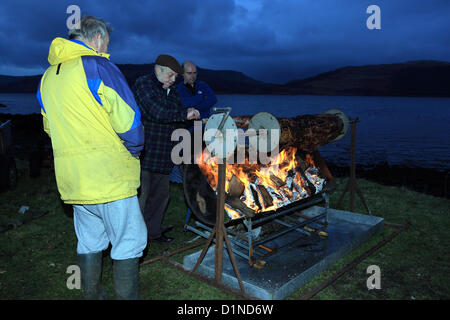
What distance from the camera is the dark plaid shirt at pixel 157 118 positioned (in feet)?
13.1

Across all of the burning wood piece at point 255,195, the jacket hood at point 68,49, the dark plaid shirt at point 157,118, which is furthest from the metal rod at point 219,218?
the jacket hood at point 68,49

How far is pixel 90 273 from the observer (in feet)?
10.3

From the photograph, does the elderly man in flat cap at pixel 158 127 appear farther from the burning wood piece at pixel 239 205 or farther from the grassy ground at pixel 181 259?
the burning wood piece at pixel 239 205

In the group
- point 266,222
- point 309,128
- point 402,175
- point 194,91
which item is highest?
point 194,91

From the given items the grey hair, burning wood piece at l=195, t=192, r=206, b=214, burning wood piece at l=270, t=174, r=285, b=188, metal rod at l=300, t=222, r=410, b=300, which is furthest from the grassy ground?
the grey hair

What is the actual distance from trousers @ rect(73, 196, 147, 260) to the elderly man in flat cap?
1.41 m

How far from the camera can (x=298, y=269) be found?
404 cm

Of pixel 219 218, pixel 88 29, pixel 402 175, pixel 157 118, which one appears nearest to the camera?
pixel 88 29

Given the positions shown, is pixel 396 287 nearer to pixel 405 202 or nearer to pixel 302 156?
pixel 302 156

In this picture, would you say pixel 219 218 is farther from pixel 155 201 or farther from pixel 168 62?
pixel 168 62

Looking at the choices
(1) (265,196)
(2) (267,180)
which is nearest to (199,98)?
(2) (267,180)

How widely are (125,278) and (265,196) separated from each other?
195 centimetres

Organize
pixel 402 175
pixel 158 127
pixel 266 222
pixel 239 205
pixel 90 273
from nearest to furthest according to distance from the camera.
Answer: pixel 90 273
pixel 239 205
pixel 158 127
pixel 266 222
pixel 402 175
